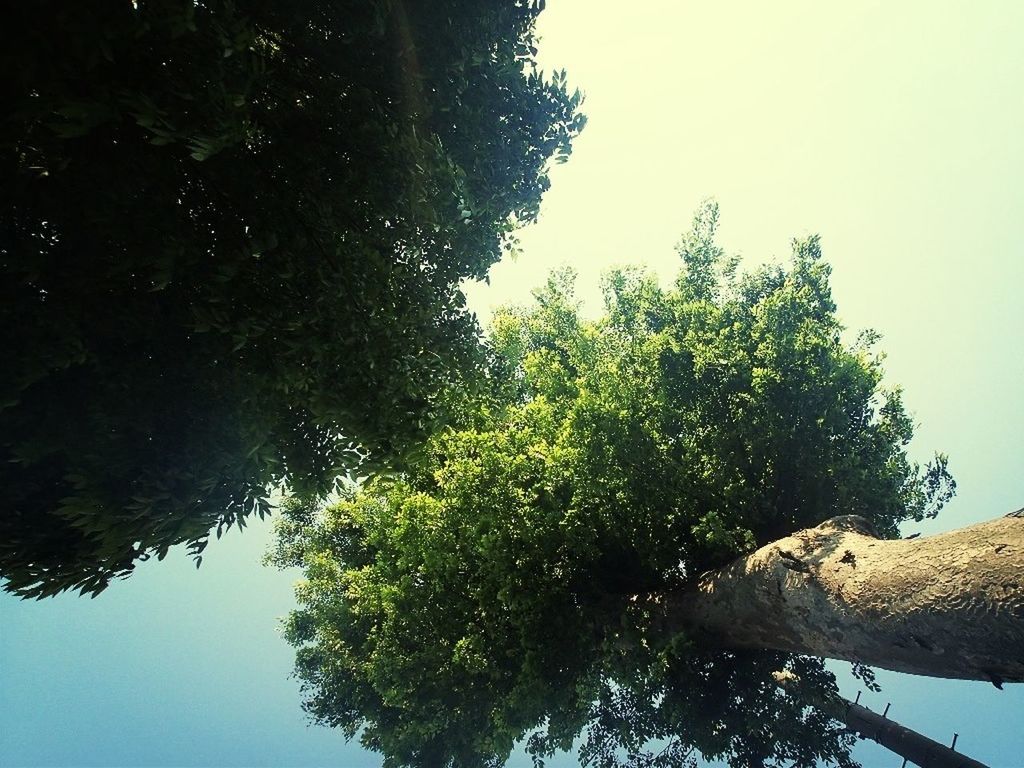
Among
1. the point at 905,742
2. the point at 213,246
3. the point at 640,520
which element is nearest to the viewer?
the point at 213,246

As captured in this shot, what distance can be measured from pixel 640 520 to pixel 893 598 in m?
5.63

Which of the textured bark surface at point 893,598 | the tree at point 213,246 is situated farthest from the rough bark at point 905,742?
the tree at point 213,246

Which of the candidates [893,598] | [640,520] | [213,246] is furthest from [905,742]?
[213,246]

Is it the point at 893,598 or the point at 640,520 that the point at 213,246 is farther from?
the point at 640,520

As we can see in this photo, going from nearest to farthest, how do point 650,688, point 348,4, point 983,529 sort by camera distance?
1. point 983,529
2. point 348,4
3. point 650,688

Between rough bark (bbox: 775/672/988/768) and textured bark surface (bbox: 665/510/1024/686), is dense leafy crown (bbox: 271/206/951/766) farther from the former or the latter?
rough bark (bbox: 775/672/988/768)

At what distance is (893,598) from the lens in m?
5.22

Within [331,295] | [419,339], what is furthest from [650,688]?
[331,295]

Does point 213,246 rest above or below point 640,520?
above

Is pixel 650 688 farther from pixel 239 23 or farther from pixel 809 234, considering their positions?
pixel 239 23

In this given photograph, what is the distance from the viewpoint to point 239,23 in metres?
3.95

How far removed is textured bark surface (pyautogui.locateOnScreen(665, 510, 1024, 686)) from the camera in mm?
4359

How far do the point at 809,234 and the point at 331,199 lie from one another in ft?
34.3

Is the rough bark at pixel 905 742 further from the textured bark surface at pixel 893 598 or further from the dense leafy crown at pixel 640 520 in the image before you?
the textured bark surface at pixel 893 598
